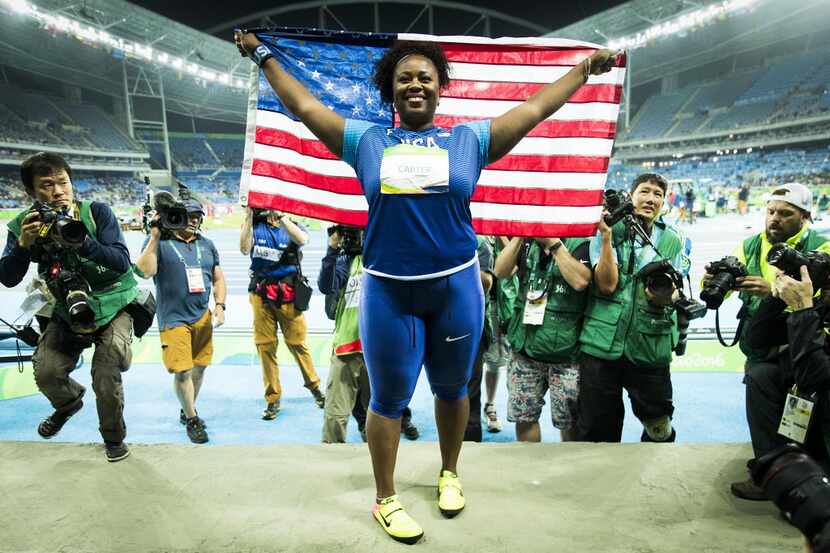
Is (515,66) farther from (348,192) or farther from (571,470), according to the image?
(571,470)

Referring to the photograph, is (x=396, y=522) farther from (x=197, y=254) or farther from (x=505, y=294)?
(x=197, y=254)

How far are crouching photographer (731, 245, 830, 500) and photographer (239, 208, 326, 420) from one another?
326 centimetres

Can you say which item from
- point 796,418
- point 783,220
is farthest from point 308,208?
point 783,220

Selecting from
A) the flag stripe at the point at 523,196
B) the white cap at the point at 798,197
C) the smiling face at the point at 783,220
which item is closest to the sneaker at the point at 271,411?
the flag stripe at the point at 523,196

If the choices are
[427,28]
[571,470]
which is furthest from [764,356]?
[427,28]

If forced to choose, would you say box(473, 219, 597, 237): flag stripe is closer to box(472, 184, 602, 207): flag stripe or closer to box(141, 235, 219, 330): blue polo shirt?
box(472, 184, 602, 207): flag stripe

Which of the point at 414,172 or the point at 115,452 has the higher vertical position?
the point at 414,172

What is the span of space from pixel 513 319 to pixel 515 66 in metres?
1.42

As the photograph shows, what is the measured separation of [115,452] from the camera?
93.1 inches

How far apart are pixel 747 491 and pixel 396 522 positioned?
5.14 feet

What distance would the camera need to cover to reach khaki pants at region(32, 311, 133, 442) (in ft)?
7.55

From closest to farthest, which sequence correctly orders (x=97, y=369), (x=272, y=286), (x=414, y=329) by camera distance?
(x=414, y=329) → (x=97, y=369) → (x=272, y=286)

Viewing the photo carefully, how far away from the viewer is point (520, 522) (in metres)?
1.89

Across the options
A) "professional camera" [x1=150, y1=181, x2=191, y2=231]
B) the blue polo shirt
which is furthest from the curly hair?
the blue polo shirt
